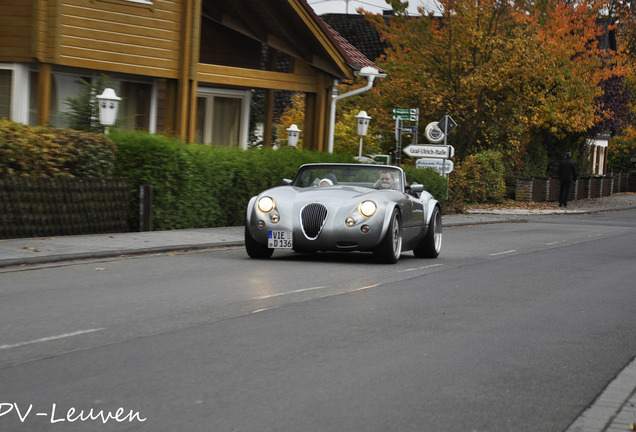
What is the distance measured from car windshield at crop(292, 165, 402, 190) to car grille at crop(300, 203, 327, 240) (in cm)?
140

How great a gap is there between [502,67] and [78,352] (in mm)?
30827

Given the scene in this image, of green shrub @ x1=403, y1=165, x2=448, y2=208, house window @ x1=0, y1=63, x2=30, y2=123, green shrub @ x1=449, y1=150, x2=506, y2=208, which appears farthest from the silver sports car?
green shrub @ x1=449, y1=150, x2=506, y2=208

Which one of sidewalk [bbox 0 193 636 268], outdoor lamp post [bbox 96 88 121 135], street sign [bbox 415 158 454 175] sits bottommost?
sidewalk [bbox 0 193 636 268]

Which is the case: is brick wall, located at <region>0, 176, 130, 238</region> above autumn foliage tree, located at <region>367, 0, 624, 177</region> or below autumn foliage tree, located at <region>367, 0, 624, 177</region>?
below

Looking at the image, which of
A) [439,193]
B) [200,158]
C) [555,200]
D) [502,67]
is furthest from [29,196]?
[555,200]

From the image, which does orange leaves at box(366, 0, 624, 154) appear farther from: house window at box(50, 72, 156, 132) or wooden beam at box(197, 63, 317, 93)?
house window at box(50, 72, 156, 132)

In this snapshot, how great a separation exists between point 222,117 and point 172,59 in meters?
5.38

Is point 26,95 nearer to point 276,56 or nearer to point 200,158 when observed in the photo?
point 200,158

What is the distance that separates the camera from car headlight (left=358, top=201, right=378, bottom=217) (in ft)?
44.0

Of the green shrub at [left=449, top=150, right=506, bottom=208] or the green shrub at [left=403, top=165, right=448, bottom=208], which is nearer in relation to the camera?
the green shrub at [left=403, top=165, right=448, bottom=208]

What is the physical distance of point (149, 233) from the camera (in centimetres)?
1686

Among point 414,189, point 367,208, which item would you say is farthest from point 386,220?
point 414,189

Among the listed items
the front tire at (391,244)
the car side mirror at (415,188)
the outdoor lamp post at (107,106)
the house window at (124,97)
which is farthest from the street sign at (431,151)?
the front tire at (391,244)

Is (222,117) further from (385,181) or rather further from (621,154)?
(621,154)
